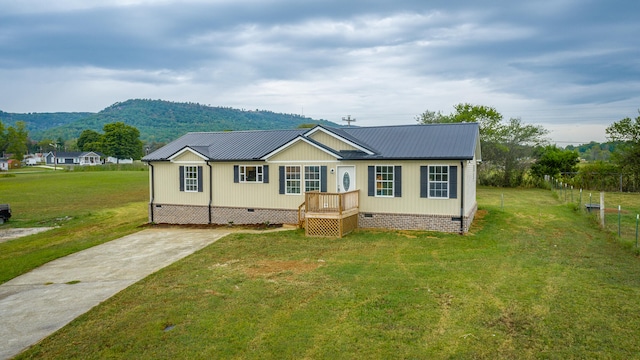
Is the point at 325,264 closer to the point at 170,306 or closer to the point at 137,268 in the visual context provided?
the point at 170,306

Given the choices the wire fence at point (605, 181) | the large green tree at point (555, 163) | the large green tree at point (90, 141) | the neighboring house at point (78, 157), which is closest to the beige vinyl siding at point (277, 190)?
the wire fence at point (605, 181)

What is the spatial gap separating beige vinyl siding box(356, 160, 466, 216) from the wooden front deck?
82 centimetres

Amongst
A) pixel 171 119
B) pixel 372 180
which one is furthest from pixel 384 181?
pixel 171 119

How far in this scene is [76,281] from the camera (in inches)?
434

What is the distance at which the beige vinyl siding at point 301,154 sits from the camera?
56.9 feet

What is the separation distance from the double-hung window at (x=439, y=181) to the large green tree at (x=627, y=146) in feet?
79.5

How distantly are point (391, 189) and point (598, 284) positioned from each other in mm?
8346

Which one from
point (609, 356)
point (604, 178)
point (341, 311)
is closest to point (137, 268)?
point (341, 311)

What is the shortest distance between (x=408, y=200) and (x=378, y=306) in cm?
862

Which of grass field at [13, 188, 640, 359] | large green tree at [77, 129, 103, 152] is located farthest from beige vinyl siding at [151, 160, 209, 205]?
large green tree at [77, 129, 103, 152]

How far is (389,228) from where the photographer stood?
16.6 metres

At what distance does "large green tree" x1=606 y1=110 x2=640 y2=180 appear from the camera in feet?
102

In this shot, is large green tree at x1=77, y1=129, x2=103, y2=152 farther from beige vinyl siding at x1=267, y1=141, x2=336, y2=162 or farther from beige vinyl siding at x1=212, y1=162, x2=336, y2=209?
beige vinyl siding at x1=267, y1=141, x2=336, y2=162

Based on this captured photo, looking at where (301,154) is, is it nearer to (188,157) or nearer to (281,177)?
(281,177)
